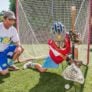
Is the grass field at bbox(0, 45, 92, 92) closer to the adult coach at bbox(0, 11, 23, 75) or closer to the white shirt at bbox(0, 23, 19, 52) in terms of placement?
the adult coach at bbox(0, 11, 23, 75)

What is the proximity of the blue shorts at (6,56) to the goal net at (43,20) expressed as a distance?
5.00 ft

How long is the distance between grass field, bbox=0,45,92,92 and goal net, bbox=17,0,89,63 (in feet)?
4.42

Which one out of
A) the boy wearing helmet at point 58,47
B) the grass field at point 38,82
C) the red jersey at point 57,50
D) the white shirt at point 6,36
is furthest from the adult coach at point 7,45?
the red jersey at point 57,50

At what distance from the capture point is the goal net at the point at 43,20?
7.68 meters

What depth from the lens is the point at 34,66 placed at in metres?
6.79

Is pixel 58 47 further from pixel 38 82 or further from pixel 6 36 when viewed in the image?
pixel 6 36

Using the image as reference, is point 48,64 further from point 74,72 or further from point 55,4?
point 55,4

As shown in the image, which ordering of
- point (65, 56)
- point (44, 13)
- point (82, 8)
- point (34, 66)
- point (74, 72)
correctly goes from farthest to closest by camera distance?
point (44, 13), point (82, 8), point (34, 66), point (65, 56), point (74, 72)

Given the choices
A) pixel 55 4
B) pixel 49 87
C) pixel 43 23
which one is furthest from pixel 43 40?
pixel 49 87

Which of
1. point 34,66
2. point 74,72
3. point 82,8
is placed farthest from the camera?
point 82,8

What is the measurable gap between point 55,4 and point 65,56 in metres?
2.35

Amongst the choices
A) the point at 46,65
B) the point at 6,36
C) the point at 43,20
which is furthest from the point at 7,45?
the point at 43,20

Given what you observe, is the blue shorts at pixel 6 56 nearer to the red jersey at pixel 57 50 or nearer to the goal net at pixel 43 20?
the red jersey at pixel 57 50

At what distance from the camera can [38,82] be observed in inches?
234
